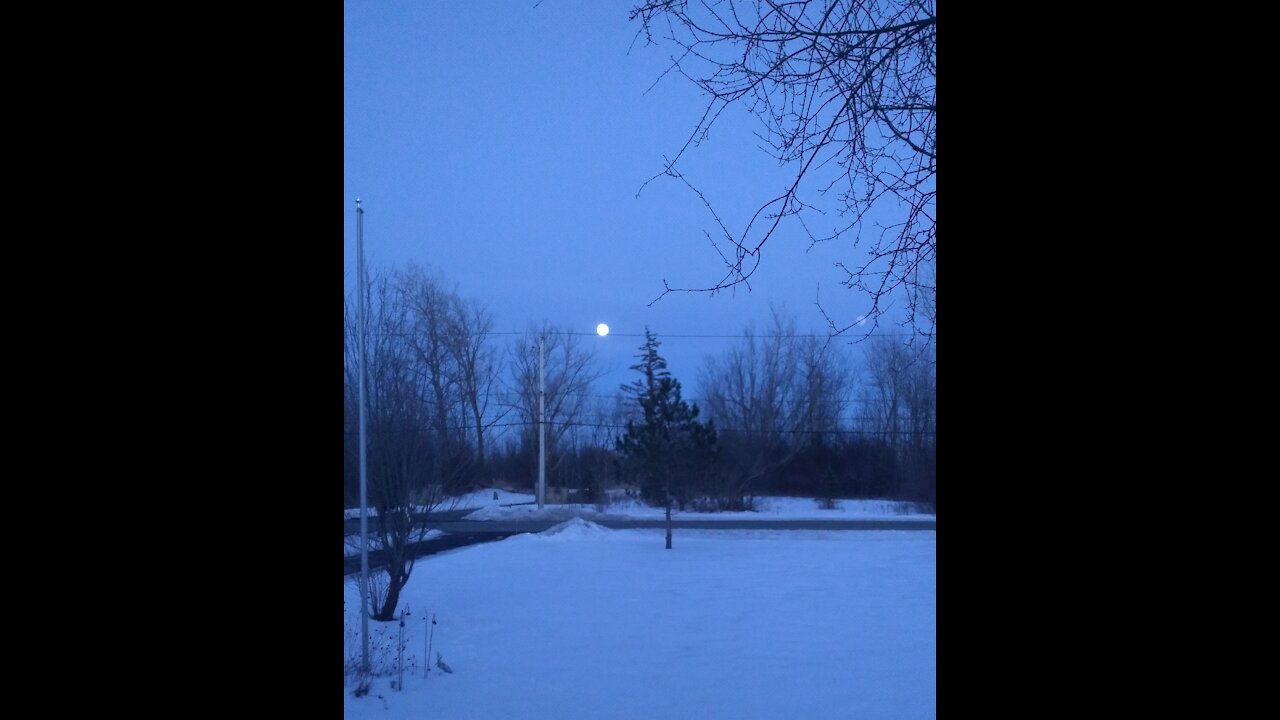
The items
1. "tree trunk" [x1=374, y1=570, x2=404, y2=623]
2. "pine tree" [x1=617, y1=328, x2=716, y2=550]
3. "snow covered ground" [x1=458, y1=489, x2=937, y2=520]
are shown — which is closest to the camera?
"tree trunk" [x1=374, y1=570, x2=404, y2=623]

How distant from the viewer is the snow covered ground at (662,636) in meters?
6.40

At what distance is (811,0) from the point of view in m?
2.46

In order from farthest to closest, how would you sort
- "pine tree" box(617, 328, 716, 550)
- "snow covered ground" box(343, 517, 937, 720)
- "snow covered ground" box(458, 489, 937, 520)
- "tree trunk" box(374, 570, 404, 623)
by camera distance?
"snow covered ground" box(458, 489, 937, 520) → "pine tree" box(617, 328, 716, 550) → "tree trunk" box(374, 570, 404, 623) → "snow covered ground" box(343, 517, 937, 720)

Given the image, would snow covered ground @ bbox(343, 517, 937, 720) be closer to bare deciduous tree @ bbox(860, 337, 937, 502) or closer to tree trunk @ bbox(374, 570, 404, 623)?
tree trunk @ bbox(374, 570, 404, 623)

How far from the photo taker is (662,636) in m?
8.49

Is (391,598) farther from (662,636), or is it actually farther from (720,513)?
(720,513)

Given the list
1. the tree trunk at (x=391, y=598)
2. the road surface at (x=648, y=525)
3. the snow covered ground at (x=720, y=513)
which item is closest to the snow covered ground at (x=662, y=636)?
the tree trunk at (x=391, y=598)

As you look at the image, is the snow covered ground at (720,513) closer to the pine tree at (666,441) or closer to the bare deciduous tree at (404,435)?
the pine tree at (666,441)

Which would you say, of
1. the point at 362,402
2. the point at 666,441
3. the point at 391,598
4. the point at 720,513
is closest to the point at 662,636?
the point at 391,598

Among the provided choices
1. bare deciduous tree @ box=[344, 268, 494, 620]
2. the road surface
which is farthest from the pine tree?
bare deciduous tree @ box=[344, 268, 494, 620]

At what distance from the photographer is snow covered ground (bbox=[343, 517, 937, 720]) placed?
21.0 ft
